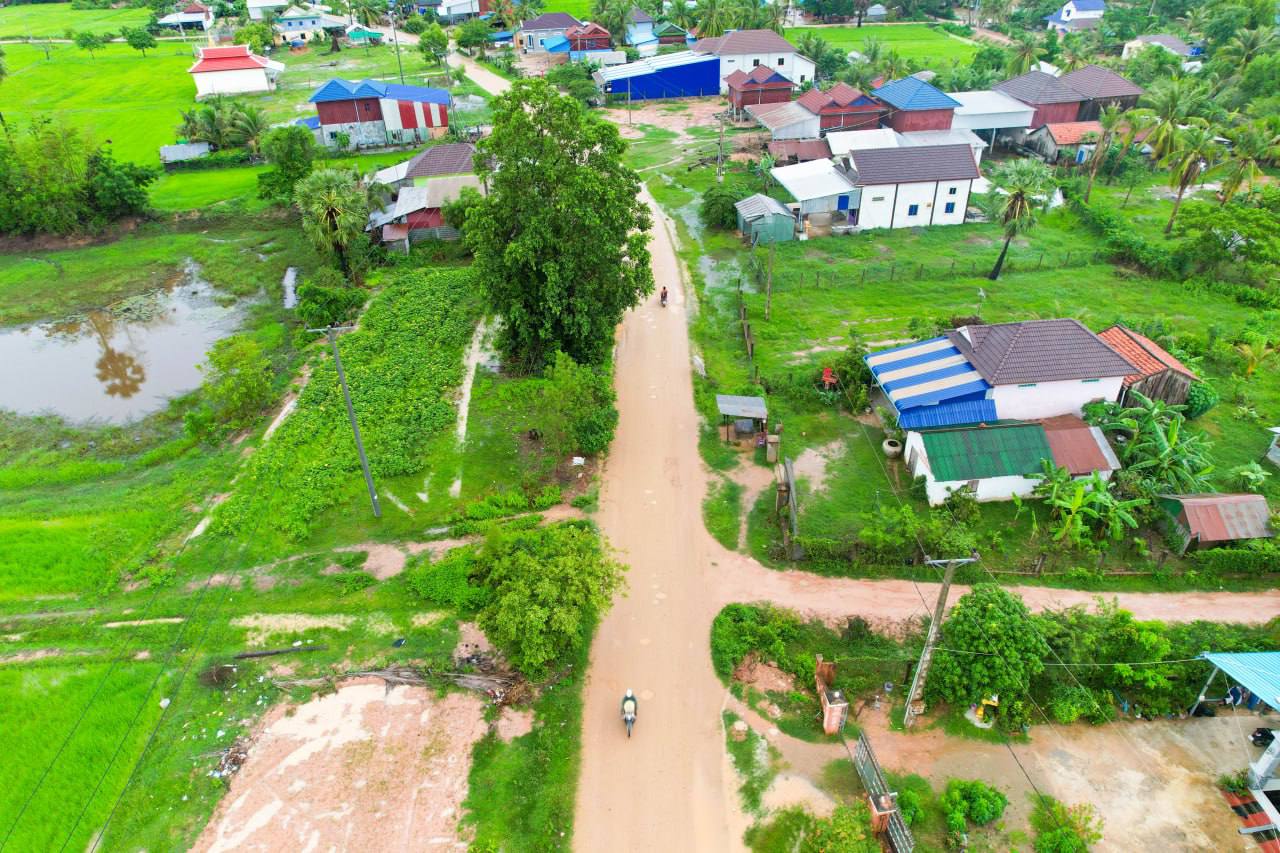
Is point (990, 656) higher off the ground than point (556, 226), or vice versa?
point (556, 226)

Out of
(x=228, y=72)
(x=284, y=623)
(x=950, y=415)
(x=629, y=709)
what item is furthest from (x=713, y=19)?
(x=629, y=709)

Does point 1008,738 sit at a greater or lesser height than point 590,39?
lesser

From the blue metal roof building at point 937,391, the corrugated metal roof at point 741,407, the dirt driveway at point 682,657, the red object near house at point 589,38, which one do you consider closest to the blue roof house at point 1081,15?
the red object near house at point 589,38

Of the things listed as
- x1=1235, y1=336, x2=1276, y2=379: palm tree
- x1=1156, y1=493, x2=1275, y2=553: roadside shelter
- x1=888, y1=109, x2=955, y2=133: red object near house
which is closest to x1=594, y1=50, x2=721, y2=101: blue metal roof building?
x1=888, y1=109, x2=955, y2=133: red object near house

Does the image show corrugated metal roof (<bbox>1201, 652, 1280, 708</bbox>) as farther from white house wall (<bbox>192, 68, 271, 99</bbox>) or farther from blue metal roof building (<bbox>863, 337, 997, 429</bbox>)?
white house wall (<bbox>192, 68, 271, 99</bbox>)

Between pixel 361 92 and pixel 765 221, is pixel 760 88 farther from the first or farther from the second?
pixel 361 92

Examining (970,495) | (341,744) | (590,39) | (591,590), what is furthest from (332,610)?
(590,39)

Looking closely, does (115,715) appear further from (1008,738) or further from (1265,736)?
(1265,736)
